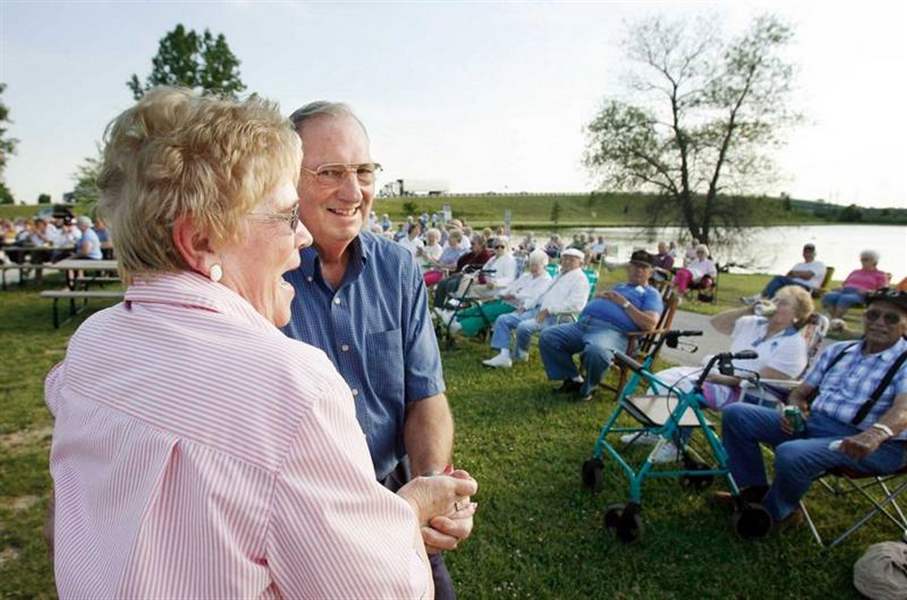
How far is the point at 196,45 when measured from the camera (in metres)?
45.6

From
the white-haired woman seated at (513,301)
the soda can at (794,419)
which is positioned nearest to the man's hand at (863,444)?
the soda can at (794,419)

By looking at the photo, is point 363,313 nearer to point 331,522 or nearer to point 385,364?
point 385,364

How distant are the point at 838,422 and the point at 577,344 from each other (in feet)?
10.2

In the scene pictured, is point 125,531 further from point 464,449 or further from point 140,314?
point 464,449

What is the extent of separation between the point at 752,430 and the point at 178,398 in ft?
13.7

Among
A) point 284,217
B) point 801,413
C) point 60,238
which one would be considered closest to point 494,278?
point 801,413

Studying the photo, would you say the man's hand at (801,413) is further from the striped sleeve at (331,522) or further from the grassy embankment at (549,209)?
the grassy embankment at (549,209)

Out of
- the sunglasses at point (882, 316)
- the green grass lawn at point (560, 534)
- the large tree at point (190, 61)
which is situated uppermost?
the large tree at point (190, 61)

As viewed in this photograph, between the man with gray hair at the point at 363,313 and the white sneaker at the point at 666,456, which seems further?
the white sneaker at the point at 666,456

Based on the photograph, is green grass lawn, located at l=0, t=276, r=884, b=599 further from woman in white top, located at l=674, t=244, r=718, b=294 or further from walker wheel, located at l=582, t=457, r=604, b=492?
woman in white top, located at l=674, t=244, r=718, b=294

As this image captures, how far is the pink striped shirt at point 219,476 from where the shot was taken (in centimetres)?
74

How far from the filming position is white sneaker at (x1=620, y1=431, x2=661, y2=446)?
5.00m

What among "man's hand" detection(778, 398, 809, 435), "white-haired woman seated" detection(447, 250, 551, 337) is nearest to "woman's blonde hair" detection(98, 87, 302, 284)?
"man's hand" detection(778, 398, 809, 435)

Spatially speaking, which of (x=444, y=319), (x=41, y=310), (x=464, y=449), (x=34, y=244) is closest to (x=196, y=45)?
(x=34, y=244)
